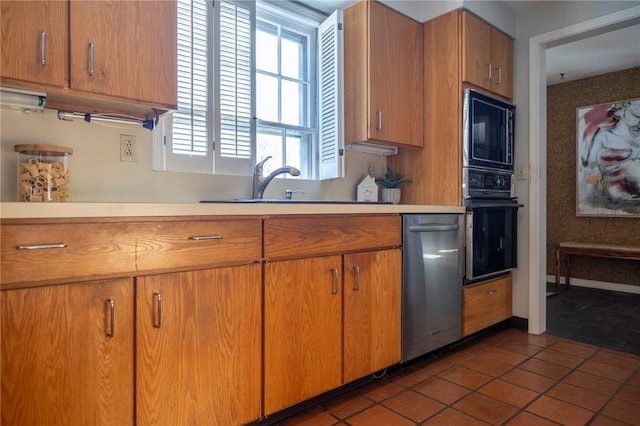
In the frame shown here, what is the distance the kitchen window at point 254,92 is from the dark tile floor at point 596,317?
2.15 m

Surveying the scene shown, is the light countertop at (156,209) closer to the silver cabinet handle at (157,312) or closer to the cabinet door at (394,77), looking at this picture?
the silver cabinet handle at (157,312)

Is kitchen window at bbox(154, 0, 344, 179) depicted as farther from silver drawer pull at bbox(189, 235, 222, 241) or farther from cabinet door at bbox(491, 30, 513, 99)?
cabinet door at bbox(491, 30, 513, 99)

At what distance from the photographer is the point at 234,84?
2.14m

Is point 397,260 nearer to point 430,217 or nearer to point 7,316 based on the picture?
point 430,217

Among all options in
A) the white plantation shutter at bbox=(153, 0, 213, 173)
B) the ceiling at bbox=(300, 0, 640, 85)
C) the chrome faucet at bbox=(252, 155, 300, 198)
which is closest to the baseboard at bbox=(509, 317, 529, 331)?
the chrome faucet at bbox=(252, 155, 300, 198)

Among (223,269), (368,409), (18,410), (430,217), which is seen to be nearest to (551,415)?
(368,409)

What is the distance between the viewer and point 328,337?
1720 millimetres

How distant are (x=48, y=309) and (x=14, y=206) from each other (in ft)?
0.98

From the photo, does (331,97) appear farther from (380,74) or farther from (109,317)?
(109,317)

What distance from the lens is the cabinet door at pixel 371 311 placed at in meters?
1.81

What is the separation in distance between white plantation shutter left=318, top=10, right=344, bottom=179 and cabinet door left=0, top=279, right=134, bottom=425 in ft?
5.01

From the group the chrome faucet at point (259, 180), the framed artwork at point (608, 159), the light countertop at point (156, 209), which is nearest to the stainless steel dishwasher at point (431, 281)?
the light countertop at point (156, 209)

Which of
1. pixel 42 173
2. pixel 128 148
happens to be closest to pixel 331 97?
pixel 128 148

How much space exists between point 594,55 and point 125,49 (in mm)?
4363
